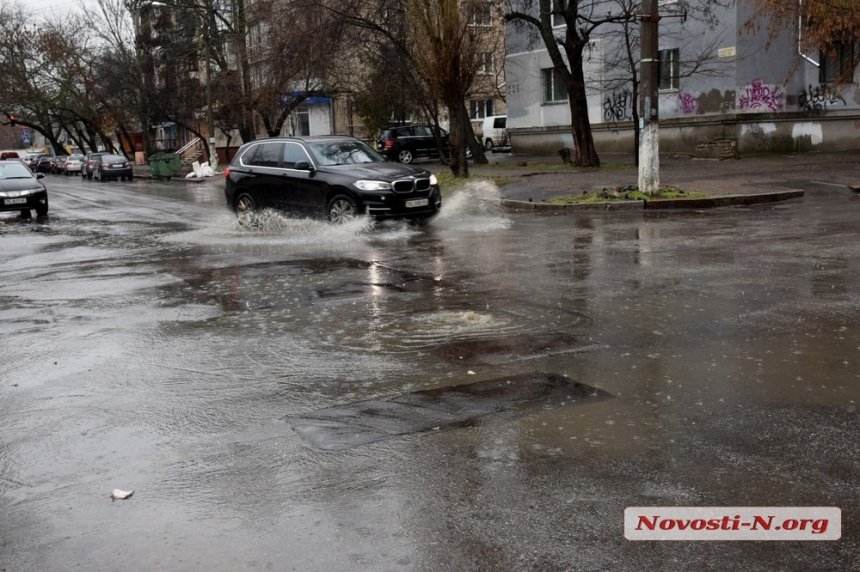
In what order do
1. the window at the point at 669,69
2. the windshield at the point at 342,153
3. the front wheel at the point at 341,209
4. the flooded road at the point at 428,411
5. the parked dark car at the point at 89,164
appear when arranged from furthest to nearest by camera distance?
the parked dark car at the point at 89,164
the window at the point at 669,69
the windshield at the point at 342,153
the front wheel at the point at 341,209
the flooded road at the point at 428,411

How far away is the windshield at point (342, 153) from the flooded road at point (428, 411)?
530cm

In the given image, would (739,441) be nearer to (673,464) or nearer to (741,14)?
(673,464)

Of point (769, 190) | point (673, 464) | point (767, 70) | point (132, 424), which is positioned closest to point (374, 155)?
point (769, 190)

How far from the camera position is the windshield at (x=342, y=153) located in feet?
52.6

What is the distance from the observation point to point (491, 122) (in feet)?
161

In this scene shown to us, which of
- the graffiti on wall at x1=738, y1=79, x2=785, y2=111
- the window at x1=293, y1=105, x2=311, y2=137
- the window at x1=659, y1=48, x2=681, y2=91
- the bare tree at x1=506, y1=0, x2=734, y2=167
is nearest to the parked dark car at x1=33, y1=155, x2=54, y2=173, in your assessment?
the window at x1=293, y1=105, x2=311, y2=137

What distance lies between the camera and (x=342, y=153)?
53.4 feet

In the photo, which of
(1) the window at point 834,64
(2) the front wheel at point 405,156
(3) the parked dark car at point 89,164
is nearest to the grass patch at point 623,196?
(1) the window at point 834,64

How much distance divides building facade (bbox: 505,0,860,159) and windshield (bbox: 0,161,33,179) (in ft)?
60.2

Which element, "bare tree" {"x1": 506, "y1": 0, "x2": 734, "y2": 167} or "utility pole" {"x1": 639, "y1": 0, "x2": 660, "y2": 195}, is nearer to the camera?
"utility pole" {"x1": 639, "y1": 0, "x2": 660, "y2": 195}

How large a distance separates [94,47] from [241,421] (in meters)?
61.3

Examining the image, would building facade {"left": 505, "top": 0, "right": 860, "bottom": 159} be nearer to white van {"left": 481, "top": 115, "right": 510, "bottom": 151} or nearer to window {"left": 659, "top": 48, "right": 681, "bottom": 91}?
window {"left": 659, "top": 48, "right": 681, "bottom": 91}

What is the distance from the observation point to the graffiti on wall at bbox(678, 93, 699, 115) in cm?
3108

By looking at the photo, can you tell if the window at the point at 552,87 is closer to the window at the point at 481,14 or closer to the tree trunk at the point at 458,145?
the window at the point at 481,14
